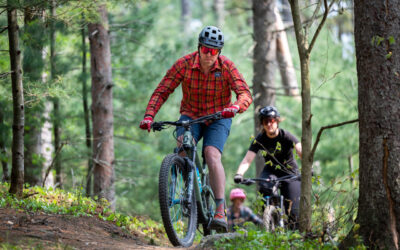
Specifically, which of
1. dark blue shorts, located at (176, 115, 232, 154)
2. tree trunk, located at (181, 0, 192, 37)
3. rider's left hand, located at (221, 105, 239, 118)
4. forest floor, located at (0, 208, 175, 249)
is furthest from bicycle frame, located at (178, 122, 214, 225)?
tree trunk, located at (181, 0, 192, 37)

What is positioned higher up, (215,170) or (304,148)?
(304,148)

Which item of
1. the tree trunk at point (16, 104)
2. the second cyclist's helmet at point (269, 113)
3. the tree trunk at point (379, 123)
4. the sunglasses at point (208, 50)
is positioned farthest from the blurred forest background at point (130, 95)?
the sunglasses at point (208, 50)

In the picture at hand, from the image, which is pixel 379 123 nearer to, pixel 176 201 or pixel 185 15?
pixel 176 201

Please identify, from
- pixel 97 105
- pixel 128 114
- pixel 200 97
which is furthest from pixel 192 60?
pixel 128 114

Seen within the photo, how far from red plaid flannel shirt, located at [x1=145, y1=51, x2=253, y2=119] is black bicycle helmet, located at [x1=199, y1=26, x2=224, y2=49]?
0.32 meters

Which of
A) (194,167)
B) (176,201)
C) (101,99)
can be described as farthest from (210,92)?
(101,99)

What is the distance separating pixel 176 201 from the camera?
5309 mm

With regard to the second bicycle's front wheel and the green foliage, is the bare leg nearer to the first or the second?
the second bicycle's front wheel

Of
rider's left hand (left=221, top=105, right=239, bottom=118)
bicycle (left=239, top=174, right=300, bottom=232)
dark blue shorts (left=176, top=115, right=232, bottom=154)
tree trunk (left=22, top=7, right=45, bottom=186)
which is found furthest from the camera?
tree trunk (left=22, top=7, right=45, bottom=186)

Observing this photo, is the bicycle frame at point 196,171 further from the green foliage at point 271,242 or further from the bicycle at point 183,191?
the green foliage at point 271,242

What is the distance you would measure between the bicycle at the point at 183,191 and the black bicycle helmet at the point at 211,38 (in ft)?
2.87

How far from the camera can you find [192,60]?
6.17 metres

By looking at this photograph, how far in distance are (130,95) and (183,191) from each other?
10.4 metres

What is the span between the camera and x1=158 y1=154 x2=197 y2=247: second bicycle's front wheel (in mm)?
4941
